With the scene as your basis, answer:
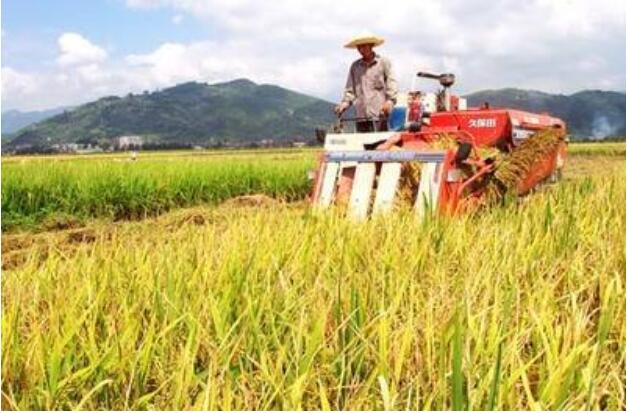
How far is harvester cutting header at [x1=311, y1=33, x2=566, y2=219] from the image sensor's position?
6355 millimetres

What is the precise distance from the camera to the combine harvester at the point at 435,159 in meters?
6.34

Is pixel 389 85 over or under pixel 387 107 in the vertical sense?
over

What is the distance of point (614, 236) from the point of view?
13.1 ft

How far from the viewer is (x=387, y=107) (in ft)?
25.5

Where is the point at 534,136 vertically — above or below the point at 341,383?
above

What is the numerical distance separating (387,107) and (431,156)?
1520 millimetres

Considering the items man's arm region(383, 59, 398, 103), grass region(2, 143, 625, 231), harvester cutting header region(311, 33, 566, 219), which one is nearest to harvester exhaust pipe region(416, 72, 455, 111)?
harvester cutting header region(311, 33, 566, 219)

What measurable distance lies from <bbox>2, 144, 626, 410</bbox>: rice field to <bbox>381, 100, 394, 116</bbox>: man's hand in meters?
3.30

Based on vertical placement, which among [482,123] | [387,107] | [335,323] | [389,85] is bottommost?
[335,323]

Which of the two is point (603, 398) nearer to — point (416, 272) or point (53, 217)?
point (416, 272)

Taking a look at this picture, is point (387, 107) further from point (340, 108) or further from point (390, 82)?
point (340, 108)

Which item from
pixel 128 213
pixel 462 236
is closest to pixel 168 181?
pixel 128 213

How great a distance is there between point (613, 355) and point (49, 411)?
172 centimetres

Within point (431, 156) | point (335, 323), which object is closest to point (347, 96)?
point (431, 156)
